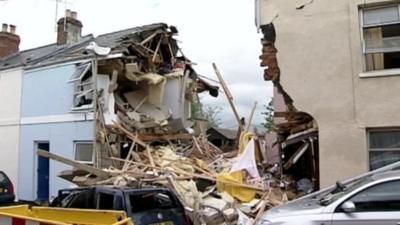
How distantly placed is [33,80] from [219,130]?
44.6 feet

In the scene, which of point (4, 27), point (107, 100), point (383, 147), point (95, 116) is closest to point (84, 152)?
point (95, 116)

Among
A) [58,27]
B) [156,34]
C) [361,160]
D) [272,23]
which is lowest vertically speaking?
[361,160]

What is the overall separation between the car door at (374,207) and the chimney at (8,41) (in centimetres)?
2255

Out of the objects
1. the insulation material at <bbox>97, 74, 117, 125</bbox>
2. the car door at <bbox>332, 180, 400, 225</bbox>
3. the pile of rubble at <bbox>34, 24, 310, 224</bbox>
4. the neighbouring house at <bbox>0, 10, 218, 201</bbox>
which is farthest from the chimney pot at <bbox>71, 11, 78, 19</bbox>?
the car door at <bbox>332, 180, 400, 225</bbox>

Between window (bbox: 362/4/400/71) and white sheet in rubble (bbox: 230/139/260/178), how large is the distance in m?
3.97

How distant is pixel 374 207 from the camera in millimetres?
6461

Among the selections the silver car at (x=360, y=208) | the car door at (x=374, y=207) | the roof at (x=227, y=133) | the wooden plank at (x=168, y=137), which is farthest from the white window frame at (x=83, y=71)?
the car door at (x=374, y=207)

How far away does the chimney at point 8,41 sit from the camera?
25.2 m

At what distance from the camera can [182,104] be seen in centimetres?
1948

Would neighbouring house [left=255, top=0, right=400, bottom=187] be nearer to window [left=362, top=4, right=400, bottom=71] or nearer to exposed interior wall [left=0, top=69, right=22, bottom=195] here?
window [left=362, top=4, right=400, bottom=71]

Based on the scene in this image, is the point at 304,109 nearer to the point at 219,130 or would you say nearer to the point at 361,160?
the point at 361,160

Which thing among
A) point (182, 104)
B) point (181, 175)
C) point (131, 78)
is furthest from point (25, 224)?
point (182, 104)

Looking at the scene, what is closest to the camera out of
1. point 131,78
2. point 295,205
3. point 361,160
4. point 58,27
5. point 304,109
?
point 295,205

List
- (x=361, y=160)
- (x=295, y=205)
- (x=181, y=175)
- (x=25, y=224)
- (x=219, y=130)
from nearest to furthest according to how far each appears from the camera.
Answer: (x=25, y=224) → (x=295, y=205) → (x=361, y=160) → (x=181, y=175) → (x=219, y=130)
